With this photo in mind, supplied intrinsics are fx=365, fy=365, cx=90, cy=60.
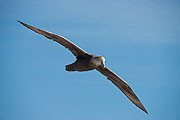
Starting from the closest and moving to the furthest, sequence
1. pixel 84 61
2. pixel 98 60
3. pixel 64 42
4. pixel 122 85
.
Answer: pixel 64 42 → pixel 98 60 → pixel 84 61 → pixel 122 85

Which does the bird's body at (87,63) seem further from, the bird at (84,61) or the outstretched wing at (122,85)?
the outstretched wing at (122,85)

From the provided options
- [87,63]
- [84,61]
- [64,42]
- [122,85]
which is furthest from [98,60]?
[122,85]

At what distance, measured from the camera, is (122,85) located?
2108cm

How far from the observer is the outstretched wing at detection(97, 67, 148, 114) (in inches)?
813

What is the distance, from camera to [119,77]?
67.8 ft

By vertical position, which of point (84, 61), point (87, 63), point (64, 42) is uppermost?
point (64, 42)

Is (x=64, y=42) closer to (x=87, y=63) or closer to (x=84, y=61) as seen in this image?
(x=84, y=61)

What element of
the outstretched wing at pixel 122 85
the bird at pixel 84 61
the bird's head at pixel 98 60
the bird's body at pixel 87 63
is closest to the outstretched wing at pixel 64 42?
the bird at pixel 84 61

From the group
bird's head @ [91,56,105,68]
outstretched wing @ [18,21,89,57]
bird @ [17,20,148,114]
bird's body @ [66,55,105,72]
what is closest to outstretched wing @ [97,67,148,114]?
bird @ [17,20,148,114]

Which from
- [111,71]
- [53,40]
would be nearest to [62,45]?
[53,40]

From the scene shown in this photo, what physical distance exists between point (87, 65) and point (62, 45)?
5.45ft

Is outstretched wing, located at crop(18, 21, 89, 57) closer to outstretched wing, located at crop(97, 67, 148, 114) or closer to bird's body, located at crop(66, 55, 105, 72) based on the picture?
bird's body, located at crop(66, 55, 105, 72)

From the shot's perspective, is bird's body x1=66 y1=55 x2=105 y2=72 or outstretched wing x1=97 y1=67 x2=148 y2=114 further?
outstretched wing x1=97 y1=67 x2=148 y2=114

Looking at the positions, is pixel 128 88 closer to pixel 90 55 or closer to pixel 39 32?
pixel 90 55
